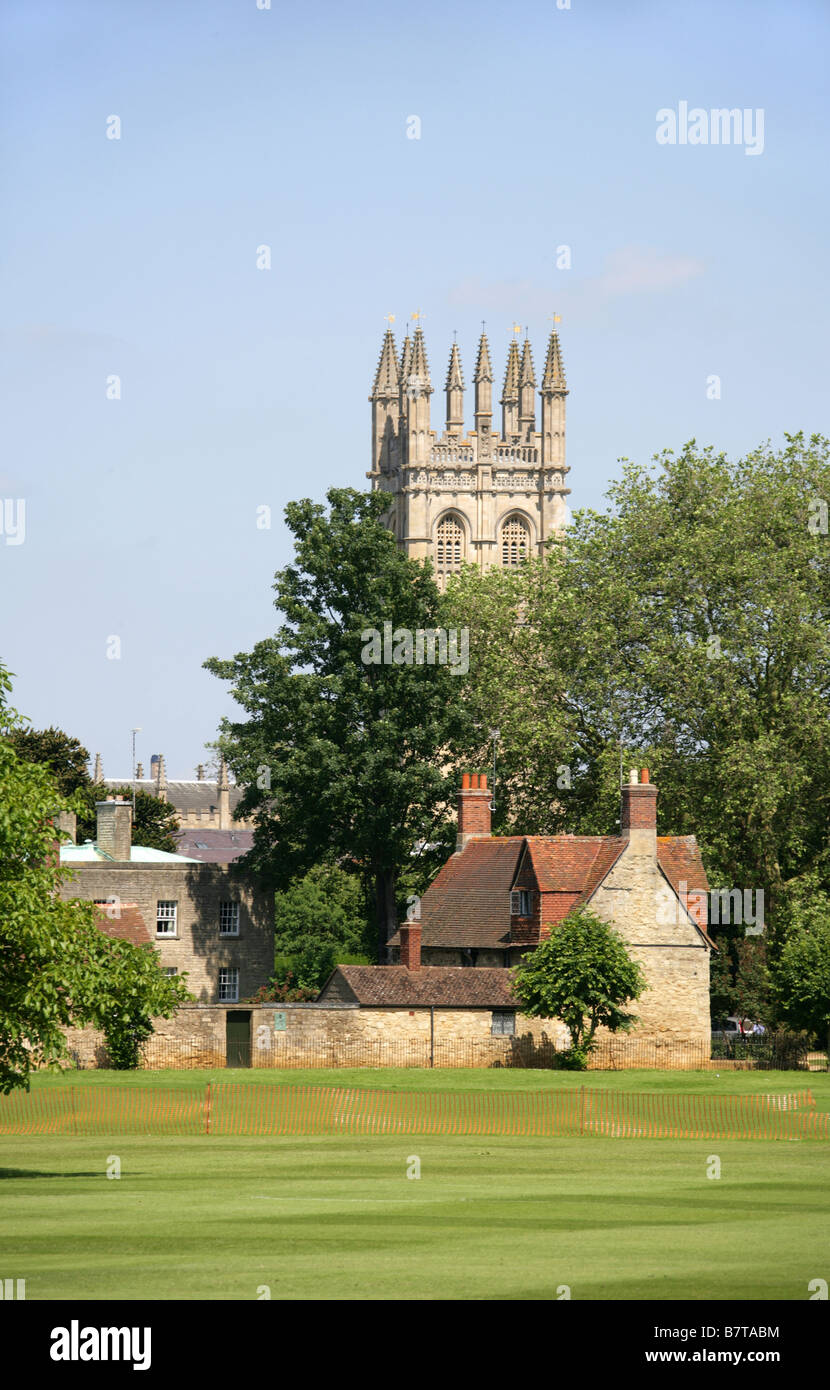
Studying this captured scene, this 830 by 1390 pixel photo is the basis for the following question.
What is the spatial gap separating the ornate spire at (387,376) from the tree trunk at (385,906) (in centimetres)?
10665

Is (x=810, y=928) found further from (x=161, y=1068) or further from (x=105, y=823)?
(x=105, y=823)

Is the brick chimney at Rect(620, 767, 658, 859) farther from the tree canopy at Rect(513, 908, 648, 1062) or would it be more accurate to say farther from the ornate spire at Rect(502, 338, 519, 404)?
the ornate spire at Rect(502, 338, 519, 404)

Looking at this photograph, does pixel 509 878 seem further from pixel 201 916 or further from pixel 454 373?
pixel 454 373

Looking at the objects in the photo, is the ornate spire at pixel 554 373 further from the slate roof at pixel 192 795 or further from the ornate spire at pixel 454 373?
the slate roof at pixel 192 795

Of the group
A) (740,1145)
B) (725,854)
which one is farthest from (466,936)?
(740,1145)

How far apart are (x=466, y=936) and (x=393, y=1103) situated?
19.4 metres

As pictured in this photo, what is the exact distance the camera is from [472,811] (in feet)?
215

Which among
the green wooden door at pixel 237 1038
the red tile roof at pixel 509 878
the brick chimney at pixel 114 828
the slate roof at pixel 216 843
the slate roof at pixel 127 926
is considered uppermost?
the slate roof at pixel 216 843

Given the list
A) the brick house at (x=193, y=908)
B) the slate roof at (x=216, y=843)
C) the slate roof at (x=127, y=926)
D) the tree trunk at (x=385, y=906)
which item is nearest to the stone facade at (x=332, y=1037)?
the slate roof at (x=127, y=926)

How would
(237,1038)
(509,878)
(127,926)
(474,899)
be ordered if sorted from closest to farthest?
(237,1038), (509,878), (474,899), (127,926)

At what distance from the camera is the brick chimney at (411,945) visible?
56.8 meters

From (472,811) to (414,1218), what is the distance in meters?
43.8

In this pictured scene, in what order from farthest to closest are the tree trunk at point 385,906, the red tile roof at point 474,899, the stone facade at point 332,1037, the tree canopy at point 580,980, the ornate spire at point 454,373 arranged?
the ornate spire at point 454,373 → the tree trunk at point 385,906 → the red tile roof at point 474,899 → the stone facade at point 332,1037 → the tree canopy at point 580,980

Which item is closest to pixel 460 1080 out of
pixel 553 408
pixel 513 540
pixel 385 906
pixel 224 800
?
pixel 385 906
